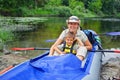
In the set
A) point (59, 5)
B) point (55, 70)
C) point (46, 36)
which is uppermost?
point (55, 70)

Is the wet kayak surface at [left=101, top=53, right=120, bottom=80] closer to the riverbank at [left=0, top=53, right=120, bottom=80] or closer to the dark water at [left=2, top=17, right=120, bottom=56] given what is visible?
the riverbank at [left=0, top=53, right=120, bottom=80]

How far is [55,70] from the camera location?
5762mm

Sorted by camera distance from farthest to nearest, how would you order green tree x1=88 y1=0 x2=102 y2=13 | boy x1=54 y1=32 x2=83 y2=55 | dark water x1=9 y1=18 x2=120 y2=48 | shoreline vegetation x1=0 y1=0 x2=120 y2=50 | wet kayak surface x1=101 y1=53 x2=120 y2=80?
green tree x1=88 y1=0 x2=102 y2=13
shoreline vegetation x1=0 y1=0 x2=120 y2=50
dark water x1=9 y1=18 x2=120 y2=48
wet kayak surface x1=101 y1=53 x2=120 y2=80
boy x1=54 y1=32 x2=83 y2=55

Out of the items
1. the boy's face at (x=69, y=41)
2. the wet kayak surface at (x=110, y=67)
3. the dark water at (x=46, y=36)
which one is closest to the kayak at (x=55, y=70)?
the boy's face at (x=69, y=41)

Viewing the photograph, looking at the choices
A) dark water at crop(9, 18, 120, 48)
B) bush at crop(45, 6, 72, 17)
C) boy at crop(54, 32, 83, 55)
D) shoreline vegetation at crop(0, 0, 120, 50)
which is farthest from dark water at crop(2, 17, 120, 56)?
bush at crop(45, 6, 72, 17)

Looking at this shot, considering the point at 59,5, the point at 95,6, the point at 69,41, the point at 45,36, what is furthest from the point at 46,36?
the point at 95,6

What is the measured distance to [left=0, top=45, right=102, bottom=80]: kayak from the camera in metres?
5.51

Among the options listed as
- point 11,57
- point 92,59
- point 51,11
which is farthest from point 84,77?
point 51,11

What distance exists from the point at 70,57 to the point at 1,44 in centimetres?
674

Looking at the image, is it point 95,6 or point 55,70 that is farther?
point 95,6

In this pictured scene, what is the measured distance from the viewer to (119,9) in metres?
78.2

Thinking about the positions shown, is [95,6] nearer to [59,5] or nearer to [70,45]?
[59,5]

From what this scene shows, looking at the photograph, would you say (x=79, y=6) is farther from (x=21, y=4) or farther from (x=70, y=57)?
(x=70, y=57)

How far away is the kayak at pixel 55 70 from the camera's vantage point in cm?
551
